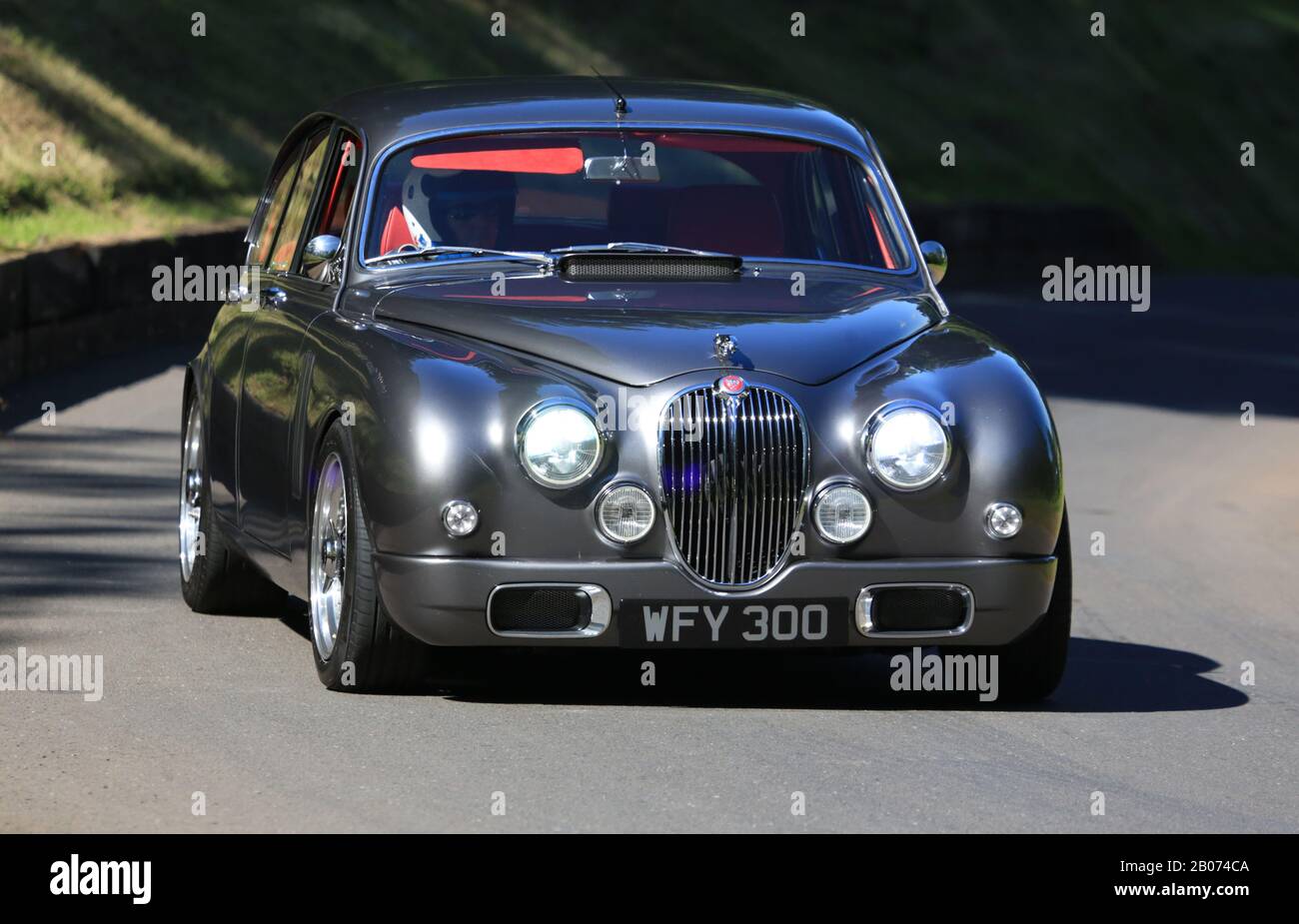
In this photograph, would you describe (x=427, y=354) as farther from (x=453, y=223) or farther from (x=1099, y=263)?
(x=1099, y=263)

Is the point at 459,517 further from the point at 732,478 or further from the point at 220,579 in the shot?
the point at 220,579

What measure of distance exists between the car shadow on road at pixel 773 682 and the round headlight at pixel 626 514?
0.68 meters

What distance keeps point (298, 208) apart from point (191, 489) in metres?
1.23

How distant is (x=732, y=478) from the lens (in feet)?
23.1

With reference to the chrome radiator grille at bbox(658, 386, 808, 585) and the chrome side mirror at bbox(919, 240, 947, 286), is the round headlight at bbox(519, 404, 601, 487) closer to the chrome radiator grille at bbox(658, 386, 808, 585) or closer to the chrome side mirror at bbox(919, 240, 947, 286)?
the chrome radiator grille at bbox(658, 386, 808, 585)

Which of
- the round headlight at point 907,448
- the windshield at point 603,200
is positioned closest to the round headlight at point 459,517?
the round headlight at point 907,448

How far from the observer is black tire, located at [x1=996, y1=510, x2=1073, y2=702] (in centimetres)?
751

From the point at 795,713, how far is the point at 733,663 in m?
1.00

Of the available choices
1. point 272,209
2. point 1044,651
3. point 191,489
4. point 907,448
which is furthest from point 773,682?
point 272,209

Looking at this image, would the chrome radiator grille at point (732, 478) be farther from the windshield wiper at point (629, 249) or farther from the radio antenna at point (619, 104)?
the radio antenna at point (619, 104)

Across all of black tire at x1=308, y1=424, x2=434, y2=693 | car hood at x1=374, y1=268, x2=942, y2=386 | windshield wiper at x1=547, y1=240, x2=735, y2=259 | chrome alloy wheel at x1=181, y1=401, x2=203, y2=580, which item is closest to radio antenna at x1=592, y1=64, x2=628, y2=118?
windshield wiper at x1=547, y1=240, x2=735, y2=259

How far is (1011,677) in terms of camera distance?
769 centimetres

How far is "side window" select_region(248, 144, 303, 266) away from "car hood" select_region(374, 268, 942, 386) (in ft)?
5.40

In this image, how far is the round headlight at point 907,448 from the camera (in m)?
7.13
